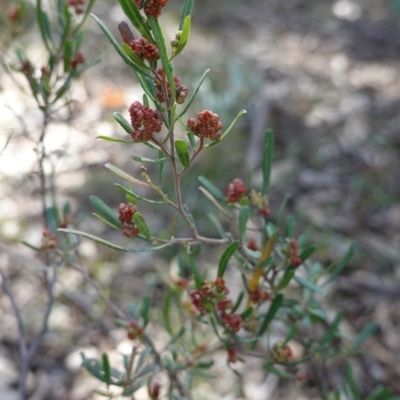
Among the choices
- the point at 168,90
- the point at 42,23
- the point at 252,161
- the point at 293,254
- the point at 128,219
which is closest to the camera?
the point at 168,90

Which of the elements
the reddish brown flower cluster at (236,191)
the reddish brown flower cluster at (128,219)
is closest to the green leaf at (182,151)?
the reddish brown flower cluster at (128,219)

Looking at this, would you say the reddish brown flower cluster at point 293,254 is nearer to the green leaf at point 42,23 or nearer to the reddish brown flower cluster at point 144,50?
the reddish brown flower cluster at point 144,50

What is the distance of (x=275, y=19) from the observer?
4.21 m

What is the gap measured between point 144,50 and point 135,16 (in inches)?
2.0

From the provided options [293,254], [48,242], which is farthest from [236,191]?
[48,242]

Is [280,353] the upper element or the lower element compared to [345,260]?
lower

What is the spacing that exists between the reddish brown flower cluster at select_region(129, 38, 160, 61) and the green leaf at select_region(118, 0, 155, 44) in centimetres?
1

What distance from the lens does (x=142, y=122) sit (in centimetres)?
69

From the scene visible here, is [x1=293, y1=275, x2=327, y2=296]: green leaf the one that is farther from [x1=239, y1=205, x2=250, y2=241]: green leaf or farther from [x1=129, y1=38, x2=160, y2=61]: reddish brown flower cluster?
[x1=129, y1=38, x2=160, y2=61]: reddish brown flower cluster

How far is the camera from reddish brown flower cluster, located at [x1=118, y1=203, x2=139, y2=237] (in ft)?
2.71

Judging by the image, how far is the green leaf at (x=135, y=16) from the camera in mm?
609

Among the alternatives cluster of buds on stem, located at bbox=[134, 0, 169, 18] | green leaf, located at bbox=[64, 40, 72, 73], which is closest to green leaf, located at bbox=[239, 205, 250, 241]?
cluster of buds on stem, located at bbox=[134, 0, 169, 18]

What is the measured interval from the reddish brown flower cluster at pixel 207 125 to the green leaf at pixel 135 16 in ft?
0.38

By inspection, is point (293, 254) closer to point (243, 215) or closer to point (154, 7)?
point (243, 215)
